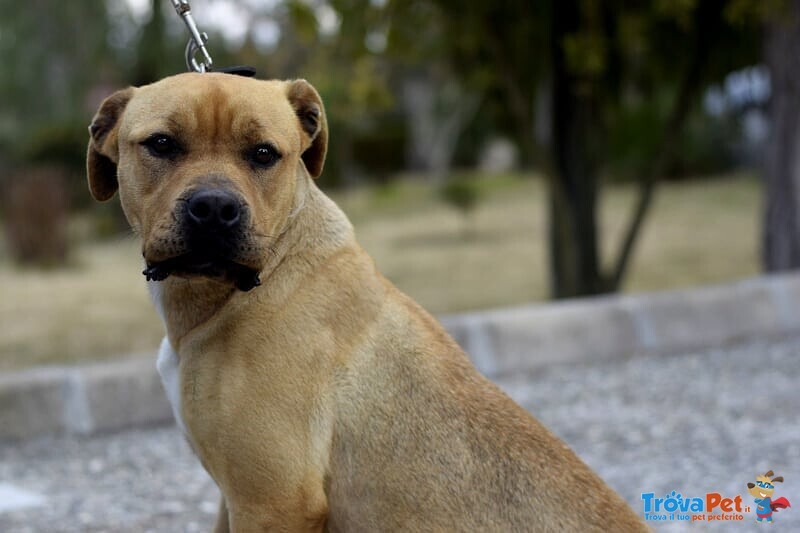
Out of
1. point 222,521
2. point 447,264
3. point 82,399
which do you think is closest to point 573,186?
point 447,264

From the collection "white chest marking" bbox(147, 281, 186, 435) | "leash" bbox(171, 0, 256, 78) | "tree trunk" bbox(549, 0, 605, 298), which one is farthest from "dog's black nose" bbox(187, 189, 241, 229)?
"tree trunk" bbox(549, 0, 605, 298)

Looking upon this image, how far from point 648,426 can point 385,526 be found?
354cm

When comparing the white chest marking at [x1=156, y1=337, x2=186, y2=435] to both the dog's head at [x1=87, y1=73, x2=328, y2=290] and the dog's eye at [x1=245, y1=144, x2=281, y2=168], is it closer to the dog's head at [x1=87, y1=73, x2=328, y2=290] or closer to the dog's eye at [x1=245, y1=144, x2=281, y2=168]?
the dog's head at [x1=87, y1=73, x2=328, y2=290]

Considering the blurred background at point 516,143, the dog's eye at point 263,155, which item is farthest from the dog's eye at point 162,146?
the blurred background at point 516,143

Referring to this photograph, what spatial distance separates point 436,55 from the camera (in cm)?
1003

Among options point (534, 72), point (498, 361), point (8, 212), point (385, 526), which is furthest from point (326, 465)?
point (8, 212)

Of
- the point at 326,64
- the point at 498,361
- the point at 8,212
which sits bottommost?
the point at 8,212

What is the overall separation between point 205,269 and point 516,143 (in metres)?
13.5

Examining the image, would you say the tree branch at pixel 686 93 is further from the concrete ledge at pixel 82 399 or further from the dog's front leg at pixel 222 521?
the dog's front leg at pixel 222 521

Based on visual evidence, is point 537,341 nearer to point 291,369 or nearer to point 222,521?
point 222,521

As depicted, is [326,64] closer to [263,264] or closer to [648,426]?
[648,426]

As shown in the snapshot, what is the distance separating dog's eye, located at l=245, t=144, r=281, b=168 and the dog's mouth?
0.32 metres

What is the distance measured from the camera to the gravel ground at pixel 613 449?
4645mm

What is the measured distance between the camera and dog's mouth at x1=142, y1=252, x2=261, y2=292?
2.64 m
